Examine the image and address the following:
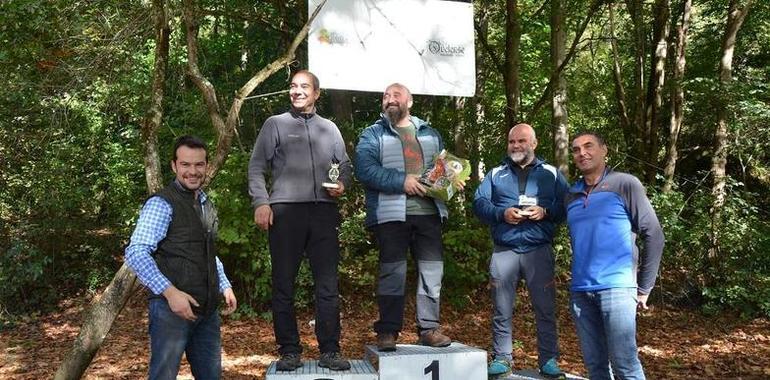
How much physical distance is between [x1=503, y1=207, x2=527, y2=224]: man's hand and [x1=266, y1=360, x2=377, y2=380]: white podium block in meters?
1.24

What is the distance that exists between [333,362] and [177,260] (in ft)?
3.80

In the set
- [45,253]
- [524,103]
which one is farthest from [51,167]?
[524,103]

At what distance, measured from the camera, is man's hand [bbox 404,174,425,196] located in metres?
3.98

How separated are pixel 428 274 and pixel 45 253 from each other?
7.59 m

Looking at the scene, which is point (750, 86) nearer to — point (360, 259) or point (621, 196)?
point (360, 259)

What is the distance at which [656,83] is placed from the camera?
419 inches

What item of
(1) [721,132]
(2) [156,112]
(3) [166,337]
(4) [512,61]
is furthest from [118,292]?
(1) [721,132]

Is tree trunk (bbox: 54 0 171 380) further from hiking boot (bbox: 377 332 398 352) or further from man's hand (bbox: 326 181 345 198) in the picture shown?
hiking boot (bbox: 377 332 398 352)

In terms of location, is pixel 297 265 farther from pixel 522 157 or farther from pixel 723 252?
pixel 723 252


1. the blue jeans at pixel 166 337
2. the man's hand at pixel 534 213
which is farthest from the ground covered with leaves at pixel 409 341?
the blue jeans at pixel 166 337

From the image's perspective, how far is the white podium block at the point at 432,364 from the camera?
149 inches

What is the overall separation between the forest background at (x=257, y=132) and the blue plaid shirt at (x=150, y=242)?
3.79 metres

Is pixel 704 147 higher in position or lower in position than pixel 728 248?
higher

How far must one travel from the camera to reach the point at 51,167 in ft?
29.5
